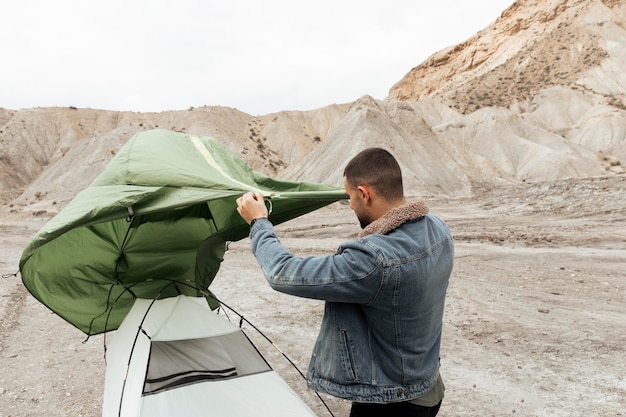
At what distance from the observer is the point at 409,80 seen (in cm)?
8419

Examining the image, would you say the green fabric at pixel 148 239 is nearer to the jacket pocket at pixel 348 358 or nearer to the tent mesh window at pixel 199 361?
the tent mesh window at pixel 199 361

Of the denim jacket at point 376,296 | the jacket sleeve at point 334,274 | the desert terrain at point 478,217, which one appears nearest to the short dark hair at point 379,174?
the denim jacket at point 376,296

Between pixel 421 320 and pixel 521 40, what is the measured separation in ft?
263

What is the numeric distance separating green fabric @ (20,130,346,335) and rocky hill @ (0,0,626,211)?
23142 millimetres

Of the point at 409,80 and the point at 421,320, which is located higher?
the point at 409,80

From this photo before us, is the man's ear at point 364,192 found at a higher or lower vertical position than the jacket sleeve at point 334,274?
higher

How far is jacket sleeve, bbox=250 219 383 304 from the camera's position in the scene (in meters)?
1.75

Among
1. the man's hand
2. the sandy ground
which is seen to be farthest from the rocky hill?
the man's hand

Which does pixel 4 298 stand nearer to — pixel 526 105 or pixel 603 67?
pixel 526 105

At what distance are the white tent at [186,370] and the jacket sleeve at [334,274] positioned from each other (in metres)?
2.37

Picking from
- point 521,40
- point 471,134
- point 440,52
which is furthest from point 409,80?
point 471,134

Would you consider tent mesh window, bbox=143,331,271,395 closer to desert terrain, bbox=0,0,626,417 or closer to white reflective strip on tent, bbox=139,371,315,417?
white reflective strip on tent, bbox=139,371,315,417

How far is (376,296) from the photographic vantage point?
5.93 ft

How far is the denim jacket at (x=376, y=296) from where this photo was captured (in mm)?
1777
